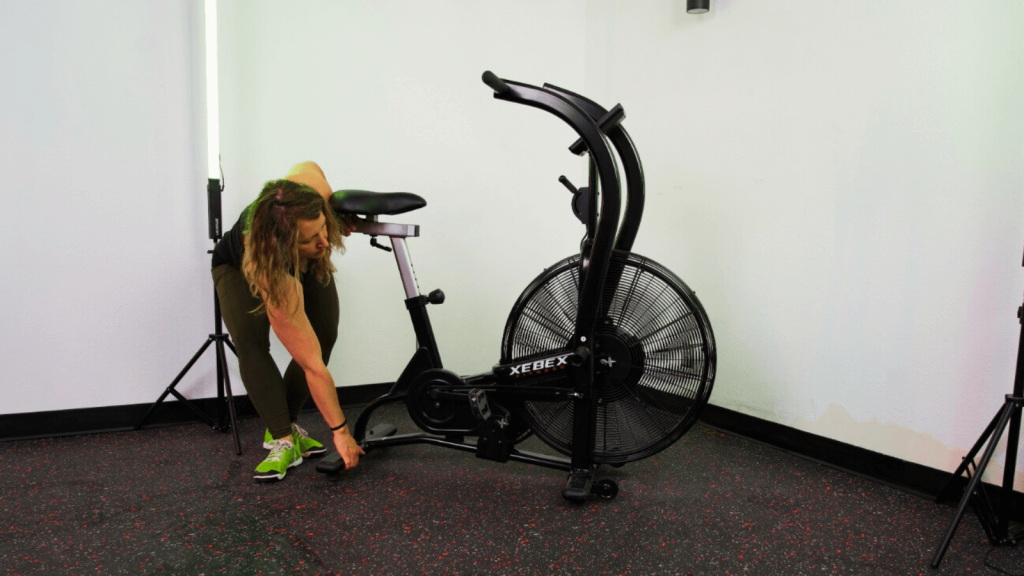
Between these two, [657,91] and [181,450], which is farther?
[657,91]

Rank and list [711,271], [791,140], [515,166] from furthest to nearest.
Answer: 1. [515,166]
2. [711,271]
3. [791,140]

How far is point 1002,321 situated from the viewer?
5.72 ft

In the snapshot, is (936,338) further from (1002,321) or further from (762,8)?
(762,8)

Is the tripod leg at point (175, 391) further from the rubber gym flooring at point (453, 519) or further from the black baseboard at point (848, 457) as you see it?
the black baseboard at point (848, 457)

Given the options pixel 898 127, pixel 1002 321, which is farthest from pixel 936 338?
pixel 898 127

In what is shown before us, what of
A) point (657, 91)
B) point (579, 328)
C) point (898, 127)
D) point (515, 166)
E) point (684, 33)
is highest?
point (684, 33)

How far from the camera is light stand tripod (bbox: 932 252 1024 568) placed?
1519mm

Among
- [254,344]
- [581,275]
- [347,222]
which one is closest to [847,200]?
[581,275]

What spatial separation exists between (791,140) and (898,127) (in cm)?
38

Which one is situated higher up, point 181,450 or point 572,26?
point 572,26

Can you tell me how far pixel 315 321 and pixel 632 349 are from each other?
1173 mm

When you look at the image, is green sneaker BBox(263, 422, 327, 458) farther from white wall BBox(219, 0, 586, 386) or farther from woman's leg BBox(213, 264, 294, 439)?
white wall BBox(219, 0, 586, 386)

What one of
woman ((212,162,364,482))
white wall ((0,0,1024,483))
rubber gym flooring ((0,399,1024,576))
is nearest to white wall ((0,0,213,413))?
white wall ((0,0,1024,483))

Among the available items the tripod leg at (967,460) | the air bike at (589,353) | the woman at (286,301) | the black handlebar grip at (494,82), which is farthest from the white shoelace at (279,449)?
the tripod leg at (967,460)
